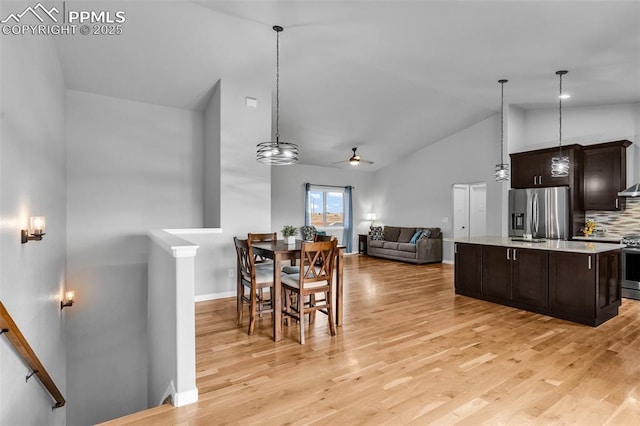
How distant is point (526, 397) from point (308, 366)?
1.63 meters

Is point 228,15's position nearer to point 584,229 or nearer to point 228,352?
point 228,352

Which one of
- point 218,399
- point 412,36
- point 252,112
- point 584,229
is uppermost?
point 412,36

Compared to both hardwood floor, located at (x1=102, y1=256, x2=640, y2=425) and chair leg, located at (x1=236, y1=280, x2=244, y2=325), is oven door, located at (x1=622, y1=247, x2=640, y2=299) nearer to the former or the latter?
hardwood floor, located at (x1=102, y1=256, x2=640, y2=425)

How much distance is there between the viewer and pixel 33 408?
2.93 metres

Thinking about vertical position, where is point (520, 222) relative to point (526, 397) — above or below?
above

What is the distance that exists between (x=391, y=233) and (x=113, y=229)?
23.0ft

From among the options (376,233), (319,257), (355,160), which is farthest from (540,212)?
(319,257)

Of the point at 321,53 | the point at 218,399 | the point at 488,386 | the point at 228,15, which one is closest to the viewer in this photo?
the point at 218,399

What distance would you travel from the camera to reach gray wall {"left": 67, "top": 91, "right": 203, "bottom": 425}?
4.95 metres

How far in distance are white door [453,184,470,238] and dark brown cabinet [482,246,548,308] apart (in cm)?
382

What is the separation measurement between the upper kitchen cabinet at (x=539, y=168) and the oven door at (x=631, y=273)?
1373mm

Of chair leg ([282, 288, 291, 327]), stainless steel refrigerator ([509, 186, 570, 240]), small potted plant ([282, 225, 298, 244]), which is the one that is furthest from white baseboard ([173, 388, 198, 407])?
stainless steel refrigerator ([509, 186, 570, 240])

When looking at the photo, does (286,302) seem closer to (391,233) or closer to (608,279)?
(608,279)

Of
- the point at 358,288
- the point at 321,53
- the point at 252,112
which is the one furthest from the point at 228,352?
the point at 321,53
